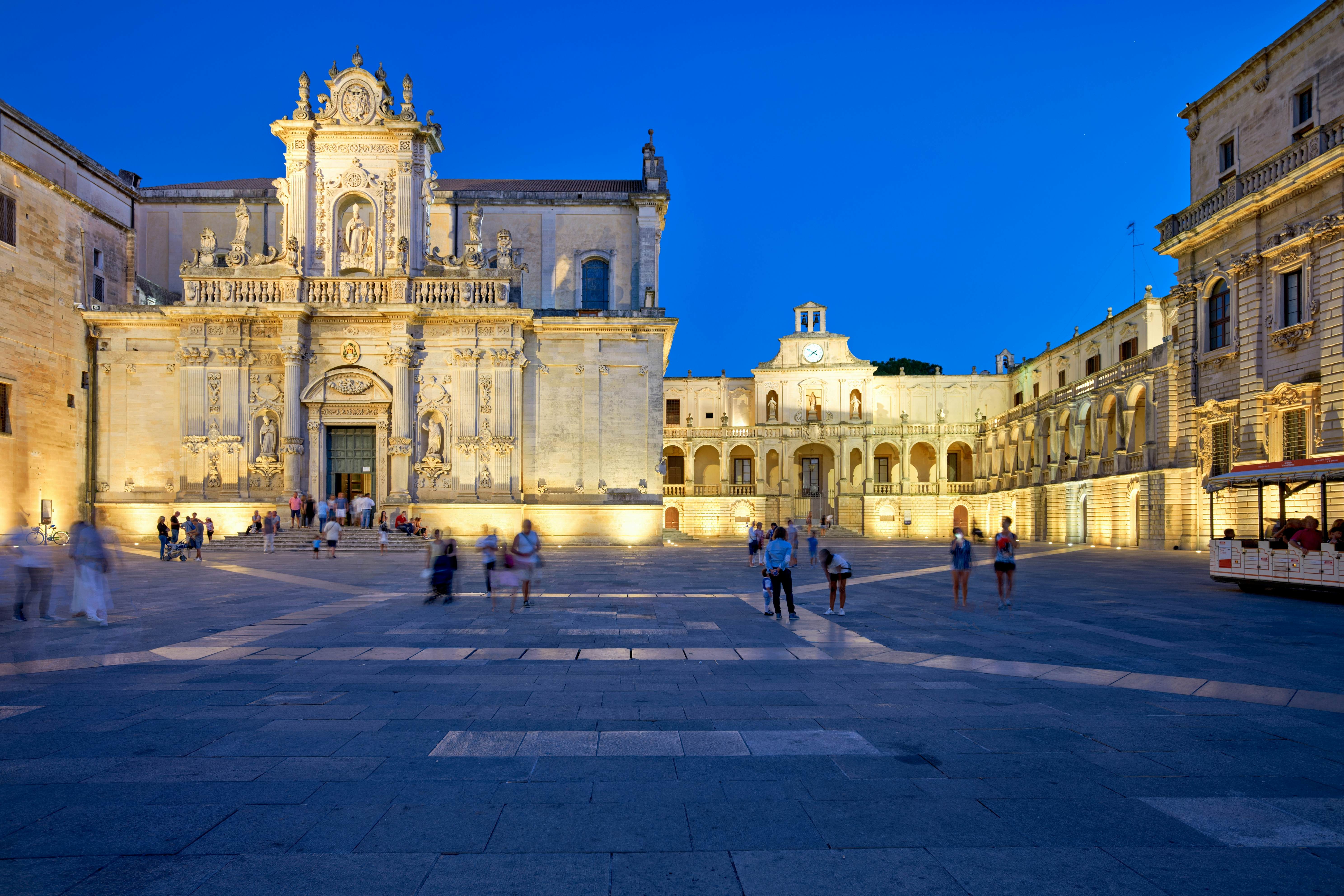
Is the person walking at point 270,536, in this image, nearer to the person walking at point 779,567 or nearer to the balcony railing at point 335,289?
the balcony railing at point 335,289

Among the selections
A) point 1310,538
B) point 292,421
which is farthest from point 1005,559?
point 292,421

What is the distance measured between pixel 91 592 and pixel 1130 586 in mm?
20570

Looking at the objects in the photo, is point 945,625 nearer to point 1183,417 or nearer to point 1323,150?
point 1323,150

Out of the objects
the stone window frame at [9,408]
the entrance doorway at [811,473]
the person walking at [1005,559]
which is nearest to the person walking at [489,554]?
the person walking at [1005,559]

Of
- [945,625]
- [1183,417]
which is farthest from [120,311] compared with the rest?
[1183,417]

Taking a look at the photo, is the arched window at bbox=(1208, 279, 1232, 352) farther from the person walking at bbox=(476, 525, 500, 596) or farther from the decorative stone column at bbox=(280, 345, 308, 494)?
the decorative stone column at bbox=(280, 345, 308, 494)

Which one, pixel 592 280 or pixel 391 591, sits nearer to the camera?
pixel 391 591

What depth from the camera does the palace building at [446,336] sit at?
1137 inches

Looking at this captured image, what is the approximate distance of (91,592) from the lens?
1236 cm

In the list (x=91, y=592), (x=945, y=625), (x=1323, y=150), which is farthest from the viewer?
(x=1323, y=150)

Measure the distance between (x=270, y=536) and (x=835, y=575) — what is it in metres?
23.8

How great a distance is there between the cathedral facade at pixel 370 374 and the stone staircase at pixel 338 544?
2.41m

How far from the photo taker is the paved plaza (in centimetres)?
433

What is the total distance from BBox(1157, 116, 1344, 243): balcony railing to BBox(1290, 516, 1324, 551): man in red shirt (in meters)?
12.7
